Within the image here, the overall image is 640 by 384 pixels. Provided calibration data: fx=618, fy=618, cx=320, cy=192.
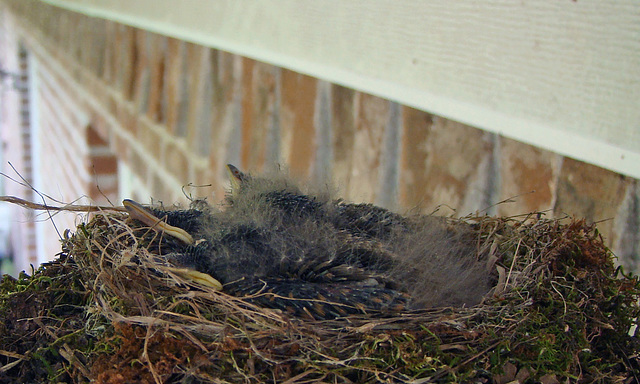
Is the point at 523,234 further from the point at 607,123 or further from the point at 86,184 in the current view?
Result: the point at 86,184

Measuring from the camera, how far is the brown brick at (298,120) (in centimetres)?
126

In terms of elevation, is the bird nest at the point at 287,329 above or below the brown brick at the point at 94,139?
above

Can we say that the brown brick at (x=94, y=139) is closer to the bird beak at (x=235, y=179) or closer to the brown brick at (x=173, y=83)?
the brown brick at (x=173, y=83)

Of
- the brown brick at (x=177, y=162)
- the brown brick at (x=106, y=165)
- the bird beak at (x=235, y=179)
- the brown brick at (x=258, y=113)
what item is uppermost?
the bird beak at (x=235, y=179)

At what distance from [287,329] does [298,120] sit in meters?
0.97

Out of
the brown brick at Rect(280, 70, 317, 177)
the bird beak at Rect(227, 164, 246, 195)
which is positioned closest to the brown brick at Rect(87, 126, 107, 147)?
the brown brick at Rect(280, 70, 317, 177)

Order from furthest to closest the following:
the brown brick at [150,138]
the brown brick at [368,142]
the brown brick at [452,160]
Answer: the brown brick at [150,138]
the brown brick at [368,142]
the brown brick at [452,160]

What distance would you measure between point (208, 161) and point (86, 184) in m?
1.38

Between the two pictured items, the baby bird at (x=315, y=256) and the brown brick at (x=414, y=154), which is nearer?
the baby bird at (x=315, y=256)

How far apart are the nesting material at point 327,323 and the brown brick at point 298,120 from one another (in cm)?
77

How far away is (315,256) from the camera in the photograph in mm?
454

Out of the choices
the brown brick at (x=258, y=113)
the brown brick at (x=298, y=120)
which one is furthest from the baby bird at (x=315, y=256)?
the brown brick at (x=258, y=113)

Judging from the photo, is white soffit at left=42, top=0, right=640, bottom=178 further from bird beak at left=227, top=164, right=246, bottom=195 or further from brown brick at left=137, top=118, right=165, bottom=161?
brown brick at left=137, top=118, right=165, bottom=161

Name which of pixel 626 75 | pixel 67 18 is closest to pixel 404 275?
pixel 626 75
